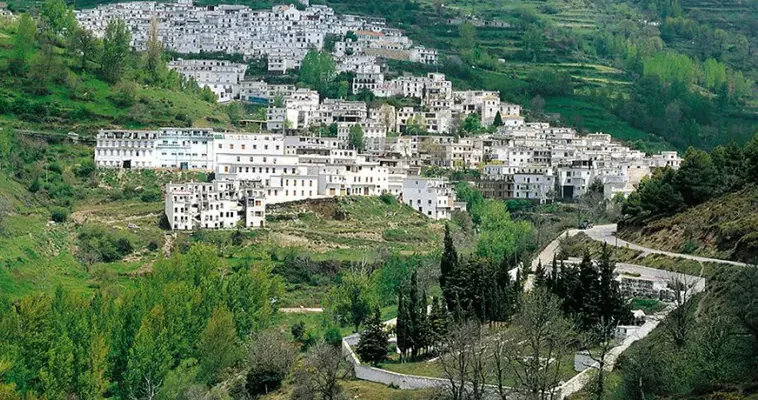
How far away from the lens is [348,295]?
5475 centimetres

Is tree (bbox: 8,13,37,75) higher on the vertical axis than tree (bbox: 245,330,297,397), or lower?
higher

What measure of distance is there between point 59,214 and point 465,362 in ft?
115

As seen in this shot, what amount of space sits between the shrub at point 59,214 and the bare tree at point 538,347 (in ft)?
109

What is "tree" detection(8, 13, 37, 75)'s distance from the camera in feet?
280

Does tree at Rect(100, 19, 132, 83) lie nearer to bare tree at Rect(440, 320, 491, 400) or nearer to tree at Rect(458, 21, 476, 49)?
tree at Rect(458, 21, 476, 49)

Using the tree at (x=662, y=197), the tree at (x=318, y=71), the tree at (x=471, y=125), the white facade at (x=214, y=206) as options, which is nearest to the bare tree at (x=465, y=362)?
the tree at (x=662, y=197)

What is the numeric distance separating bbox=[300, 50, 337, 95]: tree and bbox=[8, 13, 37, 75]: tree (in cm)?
2056

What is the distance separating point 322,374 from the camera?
4272cm

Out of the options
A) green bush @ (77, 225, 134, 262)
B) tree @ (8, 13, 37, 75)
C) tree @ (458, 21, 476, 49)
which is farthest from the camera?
tree @ (458, 21, 476, 49)

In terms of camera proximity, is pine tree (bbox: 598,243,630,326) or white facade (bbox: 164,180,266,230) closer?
pine tree (bbox: 598,243,630,326)

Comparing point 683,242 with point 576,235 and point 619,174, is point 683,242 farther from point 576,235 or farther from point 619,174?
point 619,174

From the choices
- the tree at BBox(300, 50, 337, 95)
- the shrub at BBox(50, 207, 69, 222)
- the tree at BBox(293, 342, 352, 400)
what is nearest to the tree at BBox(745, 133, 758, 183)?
the tree at BBox(293, 342, 352, 400)

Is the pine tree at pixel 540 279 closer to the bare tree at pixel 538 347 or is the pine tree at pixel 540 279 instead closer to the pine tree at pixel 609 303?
the pine tree at pixel 609 303

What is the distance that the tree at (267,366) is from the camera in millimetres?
45969
